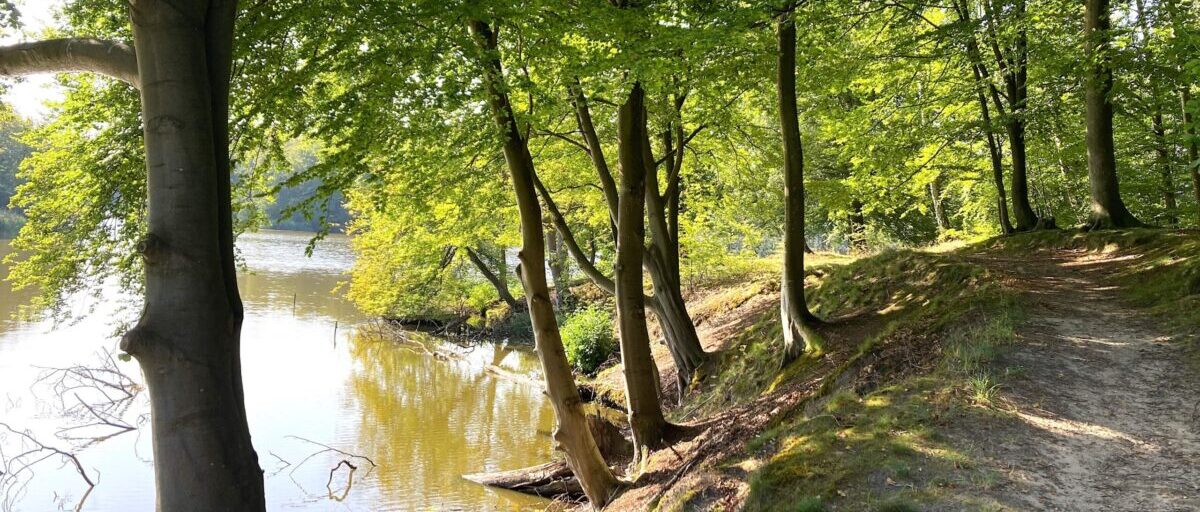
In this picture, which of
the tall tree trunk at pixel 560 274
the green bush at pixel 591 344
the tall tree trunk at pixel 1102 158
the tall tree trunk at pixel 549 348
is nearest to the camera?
the tall tree trunk at pixel 549 348

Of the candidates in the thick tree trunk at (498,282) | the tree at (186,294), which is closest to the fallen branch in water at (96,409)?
the tree at (186,294)

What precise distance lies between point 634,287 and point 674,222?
3.70 meters

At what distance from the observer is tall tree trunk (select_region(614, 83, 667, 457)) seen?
798 cm

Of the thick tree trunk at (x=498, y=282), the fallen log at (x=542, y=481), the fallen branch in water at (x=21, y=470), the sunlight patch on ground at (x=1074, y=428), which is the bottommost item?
the fallen log at (x=542, y=481)

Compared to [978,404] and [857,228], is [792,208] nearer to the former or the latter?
[978,404]

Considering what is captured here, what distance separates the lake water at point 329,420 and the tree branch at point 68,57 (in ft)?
9.91

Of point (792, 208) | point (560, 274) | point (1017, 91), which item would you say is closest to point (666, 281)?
point (792, 208)

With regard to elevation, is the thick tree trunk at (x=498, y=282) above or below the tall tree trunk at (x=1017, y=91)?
below

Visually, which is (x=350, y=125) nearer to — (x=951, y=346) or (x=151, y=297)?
(x=151, y=297)

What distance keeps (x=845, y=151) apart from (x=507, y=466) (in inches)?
332

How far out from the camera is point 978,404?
5.10 m

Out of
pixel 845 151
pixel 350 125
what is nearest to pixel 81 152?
pixel 350 125

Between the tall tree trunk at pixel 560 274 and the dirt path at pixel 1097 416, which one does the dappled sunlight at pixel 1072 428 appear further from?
the tall tree trunk at pixel 560 274

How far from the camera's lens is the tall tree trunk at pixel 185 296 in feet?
10.8
